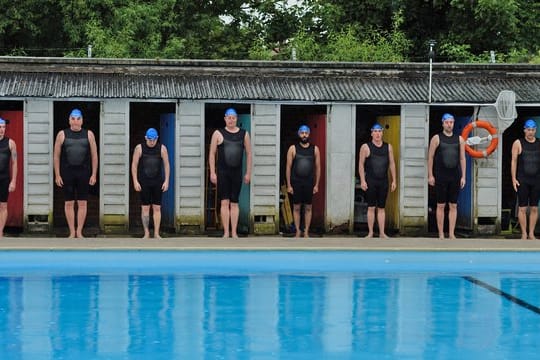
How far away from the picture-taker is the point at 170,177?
53.5 ft

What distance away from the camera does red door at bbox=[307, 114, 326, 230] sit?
16.7 m

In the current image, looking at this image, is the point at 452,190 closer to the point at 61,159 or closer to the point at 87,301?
the point at 61,159

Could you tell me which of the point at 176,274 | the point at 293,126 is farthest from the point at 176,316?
the point at 293,126

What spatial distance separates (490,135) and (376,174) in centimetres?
191

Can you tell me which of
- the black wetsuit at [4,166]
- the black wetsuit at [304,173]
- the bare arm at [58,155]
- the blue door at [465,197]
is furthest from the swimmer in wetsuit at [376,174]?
the black wetsuit at [4,166]

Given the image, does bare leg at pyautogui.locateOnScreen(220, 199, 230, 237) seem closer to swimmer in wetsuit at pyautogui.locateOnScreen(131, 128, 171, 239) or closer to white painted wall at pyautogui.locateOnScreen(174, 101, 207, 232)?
white painted wall at pyautogui.locateOnScreen(174, 101, 207, 232)

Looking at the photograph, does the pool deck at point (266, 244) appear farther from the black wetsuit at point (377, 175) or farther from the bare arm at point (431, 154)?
the bare arm at point (431, 154)

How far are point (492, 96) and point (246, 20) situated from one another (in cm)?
1504

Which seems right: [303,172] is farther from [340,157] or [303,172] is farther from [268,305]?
[268,305]

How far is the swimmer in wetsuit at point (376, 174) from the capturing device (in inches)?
622

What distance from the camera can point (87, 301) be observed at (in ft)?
34.0

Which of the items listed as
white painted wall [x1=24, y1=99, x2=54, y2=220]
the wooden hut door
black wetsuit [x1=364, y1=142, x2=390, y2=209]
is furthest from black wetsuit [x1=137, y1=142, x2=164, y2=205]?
the wooden hut door

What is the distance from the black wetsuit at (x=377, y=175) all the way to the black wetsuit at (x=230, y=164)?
1.79 metres

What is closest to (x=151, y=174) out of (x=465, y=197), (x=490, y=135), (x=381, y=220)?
(x=381, y=220)
